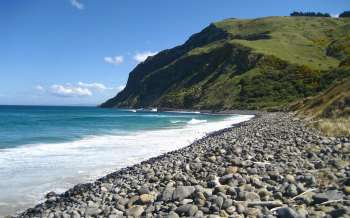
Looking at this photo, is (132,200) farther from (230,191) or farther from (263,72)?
(263,72)

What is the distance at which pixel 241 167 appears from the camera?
1424cm

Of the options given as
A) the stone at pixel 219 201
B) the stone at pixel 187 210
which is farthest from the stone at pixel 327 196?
the stone at pixel 187 210

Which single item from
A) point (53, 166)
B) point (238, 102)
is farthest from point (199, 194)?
point (238, 102)

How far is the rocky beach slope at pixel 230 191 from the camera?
9.07 metres

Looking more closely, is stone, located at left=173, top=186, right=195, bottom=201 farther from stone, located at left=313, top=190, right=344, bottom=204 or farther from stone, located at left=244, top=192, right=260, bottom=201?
stone, located at left=313, top=190, right=344, bottom=204

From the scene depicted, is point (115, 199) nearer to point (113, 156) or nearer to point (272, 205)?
point (272, 205)

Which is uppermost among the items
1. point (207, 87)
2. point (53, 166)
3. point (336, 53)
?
point (336, 53)

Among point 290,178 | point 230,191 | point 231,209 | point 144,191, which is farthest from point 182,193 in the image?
point 290,178

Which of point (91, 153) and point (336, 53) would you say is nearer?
point (91, 153)

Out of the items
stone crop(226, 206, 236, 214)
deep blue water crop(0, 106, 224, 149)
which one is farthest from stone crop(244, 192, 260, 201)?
deep blue water crop(0, 106, 224, 149)

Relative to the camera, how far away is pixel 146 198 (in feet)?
37.1

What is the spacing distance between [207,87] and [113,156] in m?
140

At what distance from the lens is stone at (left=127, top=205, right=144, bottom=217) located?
1011cm

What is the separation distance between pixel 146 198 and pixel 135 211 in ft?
3.47
